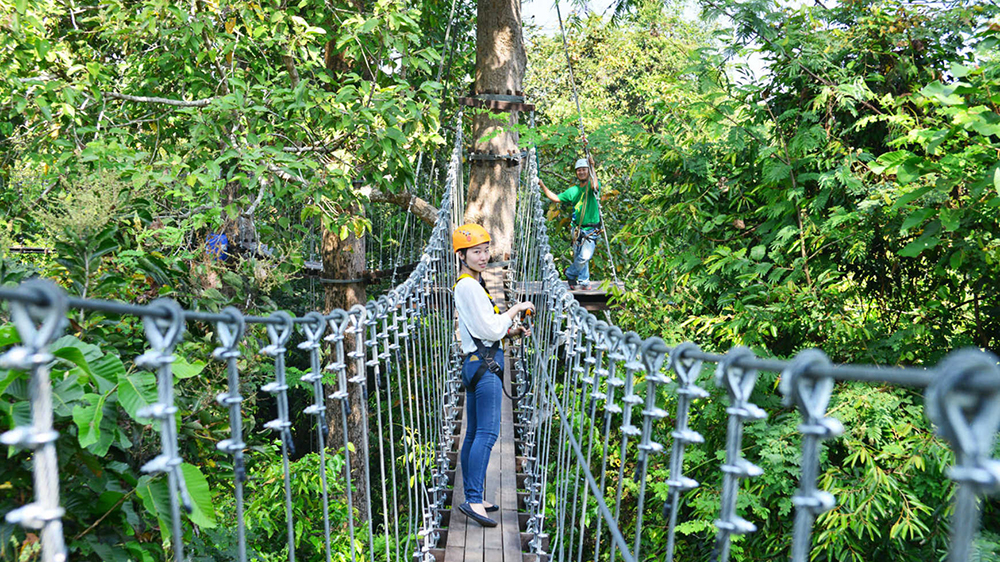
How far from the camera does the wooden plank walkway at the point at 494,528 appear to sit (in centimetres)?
231

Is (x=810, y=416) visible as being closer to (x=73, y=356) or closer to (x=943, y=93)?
(x=73, y=356)

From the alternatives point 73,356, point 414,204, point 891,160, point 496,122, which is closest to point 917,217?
point 891,160

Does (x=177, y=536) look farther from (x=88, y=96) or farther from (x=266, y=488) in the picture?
(x=266, y=488)

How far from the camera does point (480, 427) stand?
253cm

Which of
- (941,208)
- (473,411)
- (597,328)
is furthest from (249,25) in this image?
(941,208)

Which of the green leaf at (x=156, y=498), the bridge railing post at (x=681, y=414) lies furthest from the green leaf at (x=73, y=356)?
the bridge railing post at (x=681, y=414)

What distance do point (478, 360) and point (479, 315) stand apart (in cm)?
17

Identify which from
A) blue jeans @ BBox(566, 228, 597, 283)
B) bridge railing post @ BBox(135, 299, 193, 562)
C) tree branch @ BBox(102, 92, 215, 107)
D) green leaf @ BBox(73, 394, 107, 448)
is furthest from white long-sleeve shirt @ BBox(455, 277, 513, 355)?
blue jeans @ BBox(566, 228, 597, 283)

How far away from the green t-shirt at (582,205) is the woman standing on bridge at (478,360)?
2.45 m

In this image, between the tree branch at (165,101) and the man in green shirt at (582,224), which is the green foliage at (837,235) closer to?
the man in green shirt at (582,224)

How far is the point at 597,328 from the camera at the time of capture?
1.62 meters

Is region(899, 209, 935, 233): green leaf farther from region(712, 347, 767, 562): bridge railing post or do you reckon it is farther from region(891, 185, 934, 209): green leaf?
region(712, 347, 767, 562): bridge railing post

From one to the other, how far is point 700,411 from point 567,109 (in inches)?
331

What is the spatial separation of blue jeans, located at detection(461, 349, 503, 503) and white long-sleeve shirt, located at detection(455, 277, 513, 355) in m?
0.11
